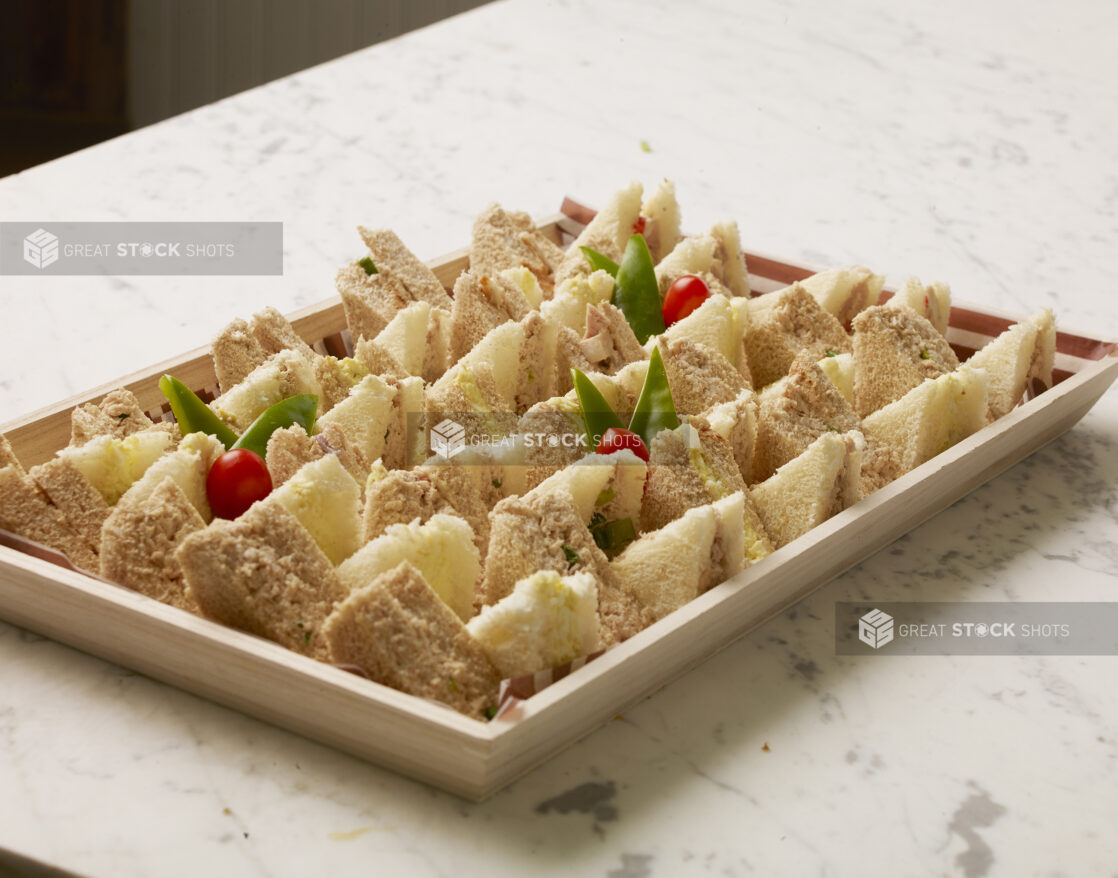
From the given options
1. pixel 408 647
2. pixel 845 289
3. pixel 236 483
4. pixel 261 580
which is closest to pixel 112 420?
pixel 236 483

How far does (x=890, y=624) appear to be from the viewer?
2396 mm

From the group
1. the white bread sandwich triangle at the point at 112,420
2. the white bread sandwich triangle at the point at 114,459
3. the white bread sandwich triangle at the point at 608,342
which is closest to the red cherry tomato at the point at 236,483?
the white bread sandwich triangle at the point at 114,459

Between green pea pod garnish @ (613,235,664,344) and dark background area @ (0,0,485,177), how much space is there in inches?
191

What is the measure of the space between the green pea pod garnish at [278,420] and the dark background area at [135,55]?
5079 mm

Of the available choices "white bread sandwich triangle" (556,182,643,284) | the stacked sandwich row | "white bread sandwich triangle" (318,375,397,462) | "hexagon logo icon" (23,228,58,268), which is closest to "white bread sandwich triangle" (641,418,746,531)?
the stacked sandwich row

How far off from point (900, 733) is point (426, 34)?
158 inches

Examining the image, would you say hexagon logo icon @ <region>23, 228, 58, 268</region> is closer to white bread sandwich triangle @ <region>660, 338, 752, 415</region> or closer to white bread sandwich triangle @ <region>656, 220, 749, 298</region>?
white bread sandwich triangle @ <region>656, 220, 749, 298</region>

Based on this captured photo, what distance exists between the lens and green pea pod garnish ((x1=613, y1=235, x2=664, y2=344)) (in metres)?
3.05

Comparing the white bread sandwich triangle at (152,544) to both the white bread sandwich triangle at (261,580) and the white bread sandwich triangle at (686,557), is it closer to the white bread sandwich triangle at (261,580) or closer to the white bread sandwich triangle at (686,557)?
the white bread sandwich triangle at (261,580)

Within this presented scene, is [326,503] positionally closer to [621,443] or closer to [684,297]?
[621,443]

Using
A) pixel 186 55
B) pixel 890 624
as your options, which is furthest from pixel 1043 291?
pixel 186 55

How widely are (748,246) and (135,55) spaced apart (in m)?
4.78

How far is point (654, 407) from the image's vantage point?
8.26 feet

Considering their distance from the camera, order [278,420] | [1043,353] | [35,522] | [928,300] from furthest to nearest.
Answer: [928,300] → [1043,353] → [278,420] → [35,522]
